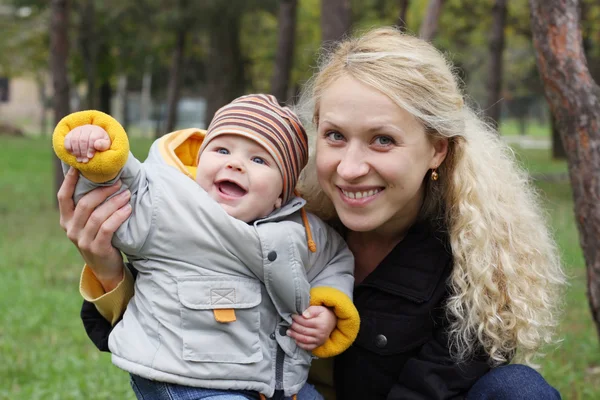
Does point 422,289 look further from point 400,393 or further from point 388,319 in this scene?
point 400,393

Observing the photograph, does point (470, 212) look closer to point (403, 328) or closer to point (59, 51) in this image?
point (403, 328)

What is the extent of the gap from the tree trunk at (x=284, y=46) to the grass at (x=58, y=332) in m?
3.85

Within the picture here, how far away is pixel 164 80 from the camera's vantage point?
123ft

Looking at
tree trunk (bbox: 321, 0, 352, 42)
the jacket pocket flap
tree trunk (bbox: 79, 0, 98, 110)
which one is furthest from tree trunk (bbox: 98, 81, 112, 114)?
the jacket pocket flap

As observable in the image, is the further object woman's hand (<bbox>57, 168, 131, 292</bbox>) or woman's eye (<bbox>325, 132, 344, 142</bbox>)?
woman's eye (<bbox>325, 132, 344, 142</bbox>)

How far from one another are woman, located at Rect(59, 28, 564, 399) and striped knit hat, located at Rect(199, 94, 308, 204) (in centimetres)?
9

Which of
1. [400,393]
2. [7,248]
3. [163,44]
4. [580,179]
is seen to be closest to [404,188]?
[400,393]

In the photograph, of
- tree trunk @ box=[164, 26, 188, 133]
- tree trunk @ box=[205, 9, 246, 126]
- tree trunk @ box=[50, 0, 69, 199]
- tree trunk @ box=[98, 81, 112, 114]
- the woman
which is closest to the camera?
the woman

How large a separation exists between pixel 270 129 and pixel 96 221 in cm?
58

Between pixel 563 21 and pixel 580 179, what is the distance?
2.30 ft

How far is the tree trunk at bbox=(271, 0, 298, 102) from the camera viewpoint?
11734mm

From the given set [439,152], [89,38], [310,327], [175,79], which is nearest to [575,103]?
[439,152]

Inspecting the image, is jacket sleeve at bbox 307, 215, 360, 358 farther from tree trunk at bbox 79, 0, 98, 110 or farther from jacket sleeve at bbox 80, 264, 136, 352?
tree trunk at bbox 79, 0, 98, 110

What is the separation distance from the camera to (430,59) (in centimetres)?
260
